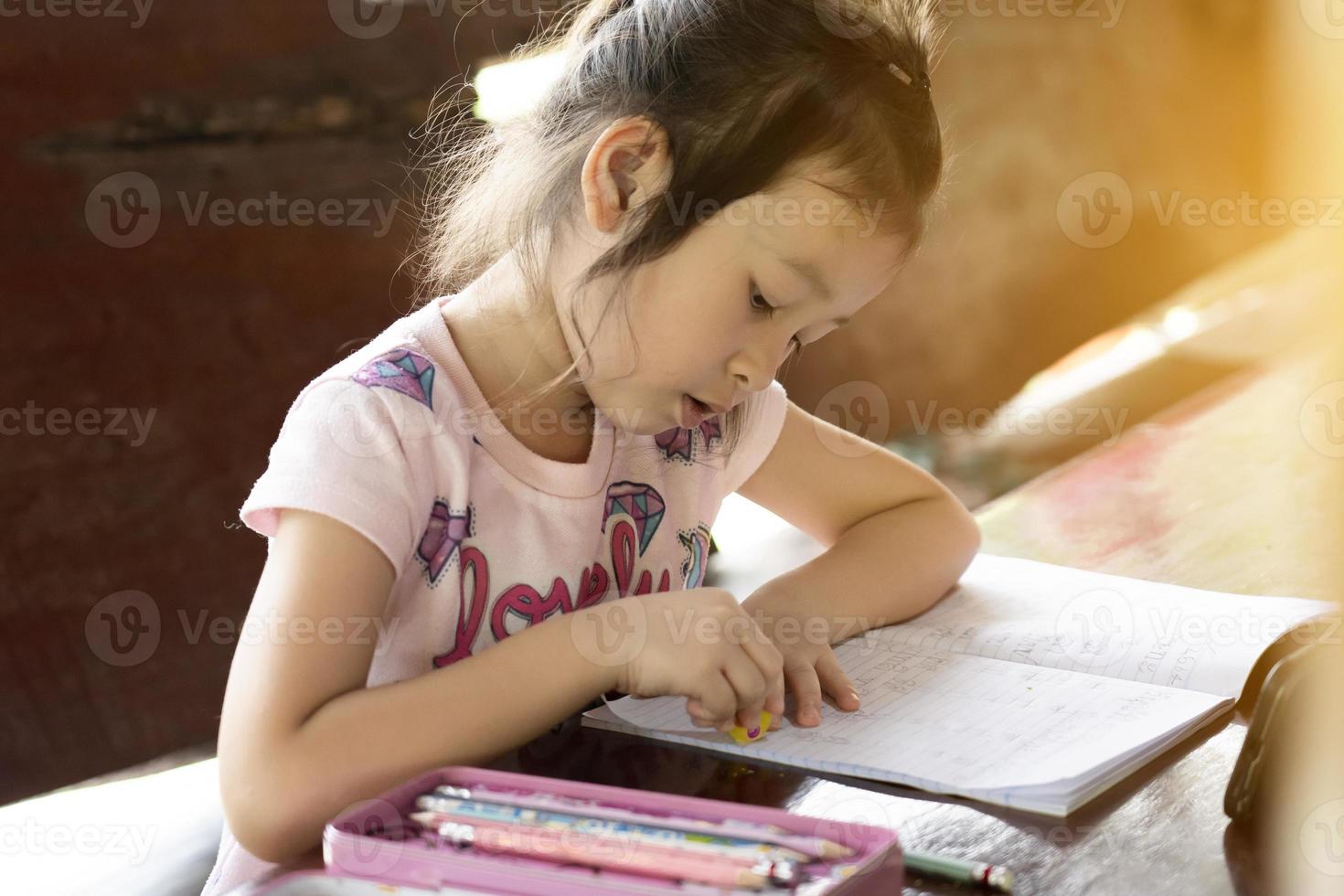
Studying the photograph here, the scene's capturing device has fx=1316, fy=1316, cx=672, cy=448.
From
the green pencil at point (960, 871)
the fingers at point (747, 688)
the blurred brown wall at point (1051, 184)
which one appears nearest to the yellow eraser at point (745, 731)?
the fingers at point (747, 688)

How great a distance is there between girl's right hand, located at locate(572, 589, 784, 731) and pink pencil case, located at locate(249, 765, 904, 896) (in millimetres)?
181

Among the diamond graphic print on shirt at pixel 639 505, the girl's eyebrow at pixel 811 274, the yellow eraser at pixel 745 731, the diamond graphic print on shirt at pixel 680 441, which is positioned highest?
the girl's eyebrow at pixel 811 274

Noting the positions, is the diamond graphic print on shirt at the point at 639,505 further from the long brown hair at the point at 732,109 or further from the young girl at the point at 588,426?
the long brown hair at the point at 732,109

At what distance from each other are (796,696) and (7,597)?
3.73 ft

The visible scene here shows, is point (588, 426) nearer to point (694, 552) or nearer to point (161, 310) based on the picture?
point (694, 552)

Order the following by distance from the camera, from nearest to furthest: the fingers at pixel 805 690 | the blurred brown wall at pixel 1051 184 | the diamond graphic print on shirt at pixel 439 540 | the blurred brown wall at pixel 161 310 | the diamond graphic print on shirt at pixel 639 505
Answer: the fingers at pixel 805 690 → the diamond graphic print on shirt at pixel 439 540 → the diamond graphic print on shirt at pixel 639 505 → the blurred brown wall at pixel 161 310 → the blurred brown wall at pixel 1051 184

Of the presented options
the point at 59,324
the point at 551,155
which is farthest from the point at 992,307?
the point at 551,155

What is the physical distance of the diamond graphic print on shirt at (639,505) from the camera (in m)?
1.07

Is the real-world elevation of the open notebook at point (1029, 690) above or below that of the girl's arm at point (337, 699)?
below

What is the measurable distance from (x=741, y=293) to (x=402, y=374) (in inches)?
9.7

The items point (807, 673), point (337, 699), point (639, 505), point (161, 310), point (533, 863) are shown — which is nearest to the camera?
point (533, 863)

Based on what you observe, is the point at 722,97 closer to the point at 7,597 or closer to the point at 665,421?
the point at 665,421

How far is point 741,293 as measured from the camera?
891mm

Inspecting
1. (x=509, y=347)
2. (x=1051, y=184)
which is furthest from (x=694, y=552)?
(x=1051, y=184)
